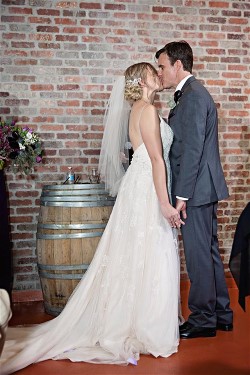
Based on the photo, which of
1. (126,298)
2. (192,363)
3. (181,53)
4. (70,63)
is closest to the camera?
(192,363)

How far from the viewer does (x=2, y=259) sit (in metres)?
3.93

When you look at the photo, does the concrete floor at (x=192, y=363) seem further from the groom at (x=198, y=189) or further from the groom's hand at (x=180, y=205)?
the groom's hand at (x=180, y=205)

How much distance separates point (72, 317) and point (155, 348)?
522mm

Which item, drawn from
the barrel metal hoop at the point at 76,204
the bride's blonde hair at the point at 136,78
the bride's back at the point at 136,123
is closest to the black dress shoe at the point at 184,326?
the barrel metal hoop at the point at 76,204

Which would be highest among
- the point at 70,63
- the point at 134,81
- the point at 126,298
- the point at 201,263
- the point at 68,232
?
the point at 70,63

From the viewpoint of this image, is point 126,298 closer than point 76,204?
Yes

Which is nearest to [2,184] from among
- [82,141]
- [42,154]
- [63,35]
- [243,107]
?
[42,154]

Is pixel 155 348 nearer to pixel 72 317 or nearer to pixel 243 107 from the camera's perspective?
pixel 72 317

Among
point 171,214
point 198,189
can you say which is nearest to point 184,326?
point 171,214

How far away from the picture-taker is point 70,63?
4.29 metres

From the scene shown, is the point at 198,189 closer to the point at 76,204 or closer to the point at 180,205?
the point at 180,205

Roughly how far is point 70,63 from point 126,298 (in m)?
2.15

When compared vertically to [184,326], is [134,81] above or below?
above

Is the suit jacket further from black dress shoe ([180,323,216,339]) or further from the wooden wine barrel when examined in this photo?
Answer: black dress shoe ([180,323,216,339])
